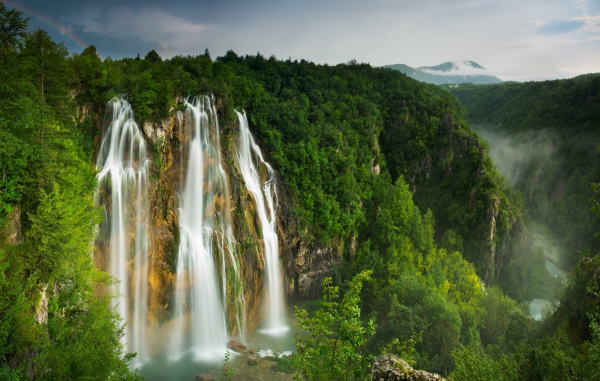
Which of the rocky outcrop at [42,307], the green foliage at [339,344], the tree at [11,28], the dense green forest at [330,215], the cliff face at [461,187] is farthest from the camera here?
the cliff face at [461,187]

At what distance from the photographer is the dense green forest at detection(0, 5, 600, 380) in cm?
1406

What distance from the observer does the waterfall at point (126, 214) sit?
2566 centimetres

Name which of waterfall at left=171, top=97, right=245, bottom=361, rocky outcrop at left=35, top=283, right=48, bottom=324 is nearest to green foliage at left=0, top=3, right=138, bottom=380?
rocky outcrop at left=35, top=283, right=48, bottom=324

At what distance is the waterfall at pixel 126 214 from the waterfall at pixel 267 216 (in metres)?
9.74

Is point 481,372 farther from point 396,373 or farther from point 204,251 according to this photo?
point 204,251

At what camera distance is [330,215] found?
136ft

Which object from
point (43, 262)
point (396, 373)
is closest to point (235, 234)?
point (43, 262)

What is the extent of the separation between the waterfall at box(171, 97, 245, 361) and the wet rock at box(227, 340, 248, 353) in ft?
1.55

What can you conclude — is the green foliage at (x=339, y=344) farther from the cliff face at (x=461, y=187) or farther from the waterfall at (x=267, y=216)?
the cliff face at (x=461, y=187)

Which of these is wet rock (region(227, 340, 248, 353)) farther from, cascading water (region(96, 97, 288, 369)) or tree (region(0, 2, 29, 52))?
tree (region(0, 2, 29, 52))

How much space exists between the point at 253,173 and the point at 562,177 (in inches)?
2981

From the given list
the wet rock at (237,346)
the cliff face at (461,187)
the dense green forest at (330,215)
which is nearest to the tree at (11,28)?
the dense green forest at (330,215)

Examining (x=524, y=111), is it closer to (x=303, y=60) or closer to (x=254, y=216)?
(x=303, y=60)

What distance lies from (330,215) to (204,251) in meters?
16.3
